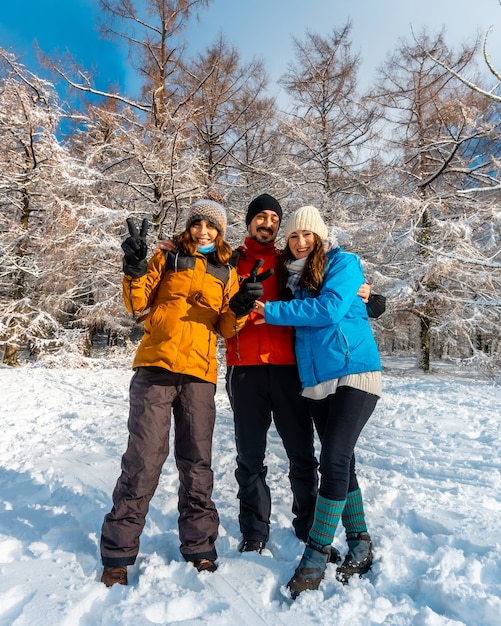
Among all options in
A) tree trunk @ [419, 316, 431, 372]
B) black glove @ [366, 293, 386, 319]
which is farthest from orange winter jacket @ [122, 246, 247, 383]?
tree trunk @ [419, 316, 431, 372]

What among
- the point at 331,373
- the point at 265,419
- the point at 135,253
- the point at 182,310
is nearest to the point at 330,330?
the point at 331,373

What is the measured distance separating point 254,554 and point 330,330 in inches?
54.7

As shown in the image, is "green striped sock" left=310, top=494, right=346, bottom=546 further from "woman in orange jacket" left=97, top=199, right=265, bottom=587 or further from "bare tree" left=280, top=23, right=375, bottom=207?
"bare tree" left=280, top=23, right=375, bottom=207

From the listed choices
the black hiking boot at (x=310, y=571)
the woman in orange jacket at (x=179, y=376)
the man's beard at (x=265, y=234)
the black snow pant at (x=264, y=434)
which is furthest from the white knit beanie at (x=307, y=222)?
the black hiking boot at (x=310, y=571)

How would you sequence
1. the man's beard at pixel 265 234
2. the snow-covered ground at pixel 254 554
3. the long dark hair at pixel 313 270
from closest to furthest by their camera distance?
the snow-covered ground at pixel 254 554 < the long dark hair at pixel 313 270 < the man's beard at pixel 265 234

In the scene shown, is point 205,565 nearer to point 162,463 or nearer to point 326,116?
point 162,463

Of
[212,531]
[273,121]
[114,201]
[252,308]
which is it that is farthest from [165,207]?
[212,531]

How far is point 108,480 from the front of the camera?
322 cm

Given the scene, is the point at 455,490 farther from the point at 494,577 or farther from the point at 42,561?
the point at 42,561

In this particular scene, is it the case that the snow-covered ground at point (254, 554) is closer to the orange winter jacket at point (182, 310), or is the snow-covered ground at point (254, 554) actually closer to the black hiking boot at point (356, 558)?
the black hiking boot at point (356, 558)

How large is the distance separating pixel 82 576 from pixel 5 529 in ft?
2.78

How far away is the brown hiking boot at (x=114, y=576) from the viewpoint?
1.95 m

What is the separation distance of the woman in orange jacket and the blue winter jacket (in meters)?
0.28

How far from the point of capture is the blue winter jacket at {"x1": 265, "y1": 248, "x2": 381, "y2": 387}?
2.22m
